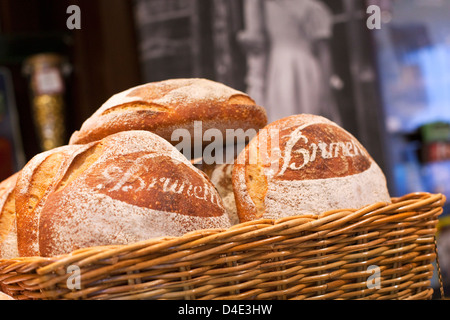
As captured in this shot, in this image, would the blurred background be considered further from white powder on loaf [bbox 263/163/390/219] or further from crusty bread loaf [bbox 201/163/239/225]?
white powder on loaf [bbox 263/163/390/219]

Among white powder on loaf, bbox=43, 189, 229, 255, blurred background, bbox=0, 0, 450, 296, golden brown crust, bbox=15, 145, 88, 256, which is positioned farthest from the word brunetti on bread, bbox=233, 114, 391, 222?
blurred background, bbox=0, 0, 450, 296

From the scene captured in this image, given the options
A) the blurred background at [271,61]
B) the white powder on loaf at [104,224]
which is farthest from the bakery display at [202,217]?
the blurred background at [271,61]

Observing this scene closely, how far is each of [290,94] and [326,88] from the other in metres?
0.20

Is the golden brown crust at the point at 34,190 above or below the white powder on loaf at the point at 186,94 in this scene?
below

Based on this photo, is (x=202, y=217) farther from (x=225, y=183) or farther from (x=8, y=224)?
(x=8, y=224)

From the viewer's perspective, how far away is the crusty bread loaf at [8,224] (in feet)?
3.57

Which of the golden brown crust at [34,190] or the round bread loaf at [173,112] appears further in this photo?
the round bread loaf at [173,112]

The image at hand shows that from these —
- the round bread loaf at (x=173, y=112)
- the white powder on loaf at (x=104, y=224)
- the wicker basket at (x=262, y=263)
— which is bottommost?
the wicker basket at (x=262, y=263)

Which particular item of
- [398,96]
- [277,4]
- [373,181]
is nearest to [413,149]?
[398,96]

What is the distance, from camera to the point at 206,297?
0.80 m

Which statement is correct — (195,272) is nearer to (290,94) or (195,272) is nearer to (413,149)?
(290,94)

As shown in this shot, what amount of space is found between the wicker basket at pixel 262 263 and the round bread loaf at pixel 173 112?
395 mm

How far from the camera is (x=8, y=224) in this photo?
3.67 feet

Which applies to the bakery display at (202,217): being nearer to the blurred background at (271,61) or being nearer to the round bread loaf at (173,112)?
Answer: the round bread loaf at (173,112)
